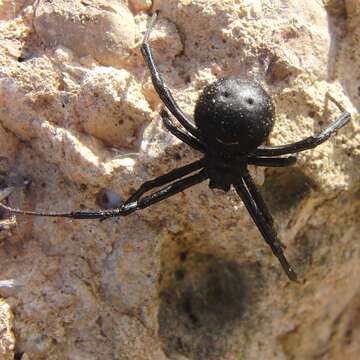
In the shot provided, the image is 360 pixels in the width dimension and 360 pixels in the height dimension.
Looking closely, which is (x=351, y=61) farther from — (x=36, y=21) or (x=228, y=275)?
(x=36, y=21)

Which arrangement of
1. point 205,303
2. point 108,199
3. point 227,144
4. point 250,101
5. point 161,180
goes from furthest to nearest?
point 205,303, point 108,199, point 161,180, point 227,144, point 250,101

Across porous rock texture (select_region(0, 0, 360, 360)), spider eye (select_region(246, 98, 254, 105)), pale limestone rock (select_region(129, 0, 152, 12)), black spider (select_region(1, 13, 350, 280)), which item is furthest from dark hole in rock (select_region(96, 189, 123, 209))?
pale limestone rock (select_region(129, 0, 152, 12))

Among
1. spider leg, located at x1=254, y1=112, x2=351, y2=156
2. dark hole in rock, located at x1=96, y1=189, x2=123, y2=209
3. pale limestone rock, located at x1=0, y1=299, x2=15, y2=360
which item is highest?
spider leg, located at x1=254, y1=112, x2=351, y2=156

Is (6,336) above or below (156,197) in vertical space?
below

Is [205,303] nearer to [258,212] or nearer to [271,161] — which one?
[258,212]

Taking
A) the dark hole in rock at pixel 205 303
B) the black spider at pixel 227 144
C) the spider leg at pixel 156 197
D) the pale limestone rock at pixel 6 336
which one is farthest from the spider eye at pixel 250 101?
the pale limestone rock at pixel 6 336

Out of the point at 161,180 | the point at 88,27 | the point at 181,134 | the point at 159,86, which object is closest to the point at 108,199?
the point at 161,180

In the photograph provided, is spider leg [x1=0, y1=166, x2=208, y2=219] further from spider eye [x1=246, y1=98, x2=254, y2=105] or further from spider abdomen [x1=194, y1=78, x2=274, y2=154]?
spider eye [x1=246, y1=98, x2=254, y2=105]

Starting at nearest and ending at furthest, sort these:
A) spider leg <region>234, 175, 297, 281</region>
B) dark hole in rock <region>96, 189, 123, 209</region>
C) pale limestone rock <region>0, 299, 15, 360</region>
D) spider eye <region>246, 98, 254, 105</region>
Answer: spider eye <region>246, 98, 254, 105</region> < pale limestone rock <region>0, 299, 15, 360</region> < spider leg <region>234, 175, 297, 281</region> < dark hole in rock <region>96, 189, 123, 209</region>
